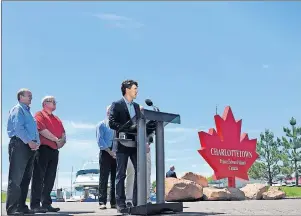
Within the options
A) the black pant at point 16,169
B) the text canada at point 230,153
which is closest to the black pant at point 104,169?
the black pant at point 16,169

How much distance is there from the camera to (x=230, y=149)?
14.8 metres

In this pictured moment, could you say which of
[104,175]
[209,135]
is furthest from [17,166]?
[209,135]

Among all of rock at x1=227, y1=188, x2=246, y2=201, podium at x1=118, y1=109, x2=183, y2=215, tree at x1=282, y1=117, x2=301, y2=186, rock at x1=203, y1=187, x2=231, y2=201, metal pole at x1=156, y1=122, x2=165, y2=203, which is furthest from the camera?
tree at x1=282, y1=117, x2=301, y2=186

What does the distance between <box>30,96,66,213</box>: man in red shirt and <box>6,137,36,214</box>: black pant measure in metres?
0.58

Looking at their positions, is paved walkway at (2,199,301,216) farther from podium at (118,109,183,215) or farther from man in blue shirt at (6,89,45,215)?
man in blue shirt at (6,89,45,215)

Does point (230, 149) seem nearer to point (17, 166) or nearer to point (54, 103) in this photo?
point (54, 103)

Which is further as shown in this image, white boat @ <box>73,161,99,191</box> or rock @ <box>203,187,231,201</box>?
white boat @ <box>73,161,99,191</box>

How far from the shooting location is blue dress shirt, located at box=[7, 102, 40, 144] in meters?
4.58

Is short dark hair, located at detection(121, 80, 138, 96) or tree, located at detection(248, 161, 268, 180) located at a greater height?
tree, located at detection(248, 161, 268, 180)

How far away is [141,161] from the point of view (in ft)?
13.5

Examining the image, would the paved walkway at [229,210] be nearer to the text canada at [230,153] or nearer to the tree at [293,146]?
the text canada at [230,153]

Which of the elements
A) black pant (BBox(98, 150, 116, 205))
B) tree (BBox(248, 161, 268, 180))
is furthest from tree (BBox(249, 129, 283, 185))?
black pant (BBox(98, 150, 116, 205))

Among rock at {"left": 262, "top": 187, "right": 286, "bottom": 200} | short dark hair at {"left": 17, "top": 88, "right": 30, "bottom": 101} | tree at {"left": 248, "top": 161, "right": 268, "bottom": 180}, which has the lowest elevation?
rock at {"left": 262, "top": 187, "right": 286, "bottom": 200}

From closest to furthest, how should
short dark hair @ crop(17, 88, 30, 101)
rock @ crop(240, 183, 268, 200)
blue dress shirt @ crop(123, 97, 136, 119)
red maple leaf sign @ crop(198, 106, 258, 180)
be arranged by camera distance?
blue dress shirt @ crop(123, 97, 136, 119) → short dark hair @ crop(17, 88, 30, 101) → rock @ crop(240, 183, 268, 200) → red maple leaf sign @ crop(198, 106, 258, 180)
